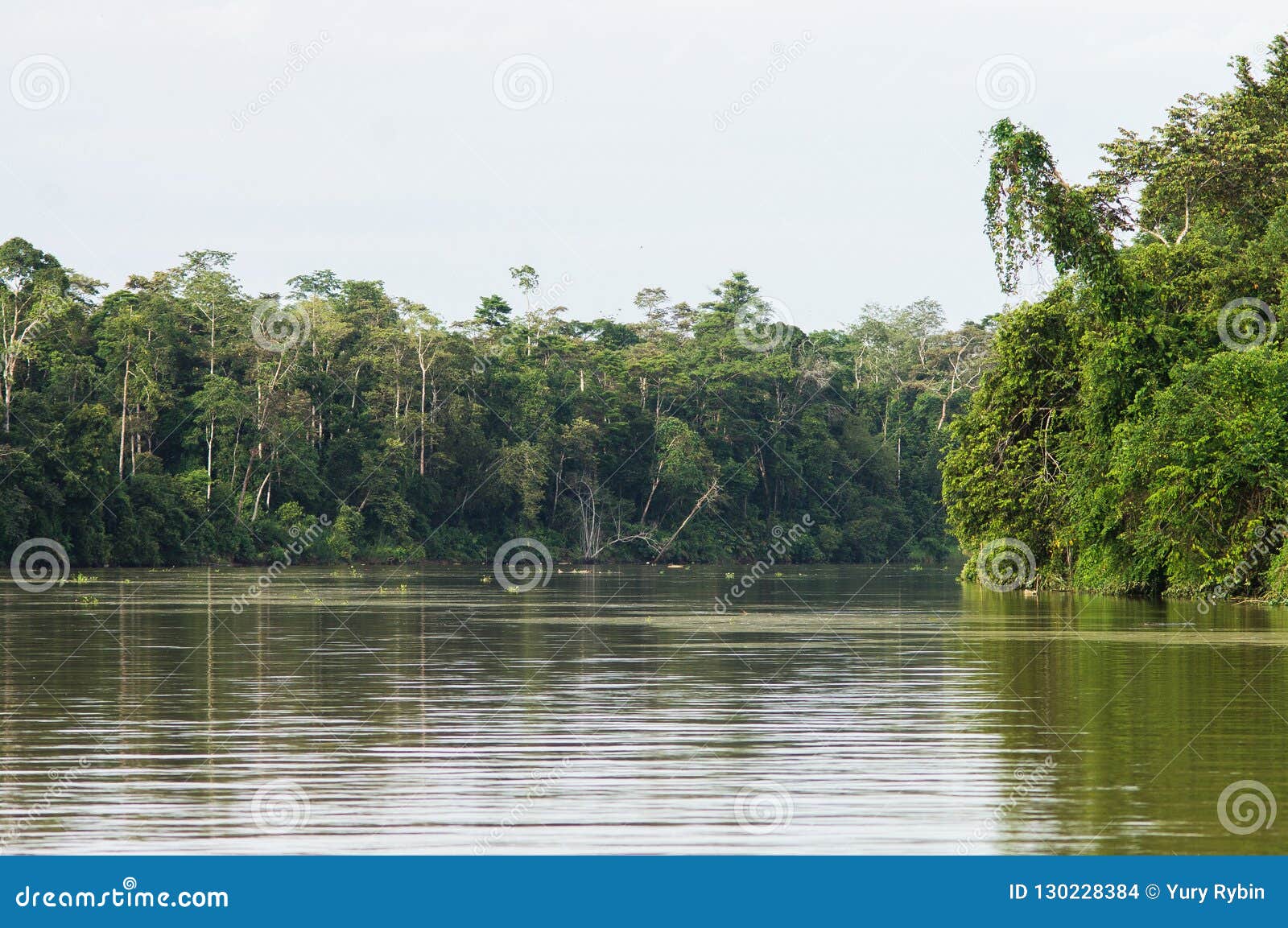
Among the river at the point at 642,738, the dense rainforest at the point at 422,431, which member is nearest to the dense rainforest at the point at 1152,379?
the river at the point at 642,738

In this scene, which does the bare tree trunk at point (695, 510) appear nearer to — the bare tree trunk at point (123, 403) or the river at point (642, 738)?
the bare tree trunk at point (123, 403)

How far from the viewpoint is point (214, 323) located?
81.9 metres

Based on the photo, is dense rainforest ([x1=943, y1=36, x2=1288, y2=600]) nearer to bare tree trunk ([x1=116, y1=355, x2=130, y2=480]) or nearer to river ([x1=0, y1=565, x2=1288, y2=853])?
river ([x1=0, y1=565, x2=1288, y2=853])

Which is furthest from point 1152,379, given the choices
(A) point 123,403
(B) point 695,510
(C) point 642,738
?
(B) point 695,510

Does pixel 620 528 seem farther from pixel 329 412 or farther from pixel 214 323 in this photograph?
pixel 214 323

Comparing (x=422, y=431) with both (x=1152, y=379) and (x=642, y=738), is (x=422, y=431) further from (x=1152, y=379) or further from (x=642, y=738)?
(x=642, y=738)

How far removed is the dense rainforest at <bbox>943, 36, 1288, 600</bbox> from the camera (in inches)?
1303

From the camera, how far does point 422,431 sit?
8444cm

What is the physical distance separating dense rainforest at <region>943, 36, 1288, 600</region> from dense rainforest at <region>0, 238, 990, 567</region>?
112 ft

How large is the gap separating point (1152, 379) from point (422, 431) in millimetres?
52131

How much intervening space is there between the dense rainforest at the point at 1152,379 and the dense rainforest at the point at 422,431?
34.3 metres

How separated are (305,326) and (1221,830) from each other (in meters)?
77.1

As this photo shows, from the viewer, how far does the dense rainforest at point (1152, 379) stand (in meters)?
33.1

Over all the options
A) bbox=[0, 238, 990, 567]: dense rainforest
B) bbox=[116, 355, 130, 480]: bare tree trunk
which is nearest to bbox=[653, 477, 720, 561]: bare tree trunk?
bbox=[0, 238, 990, 567]: dense rainforest
